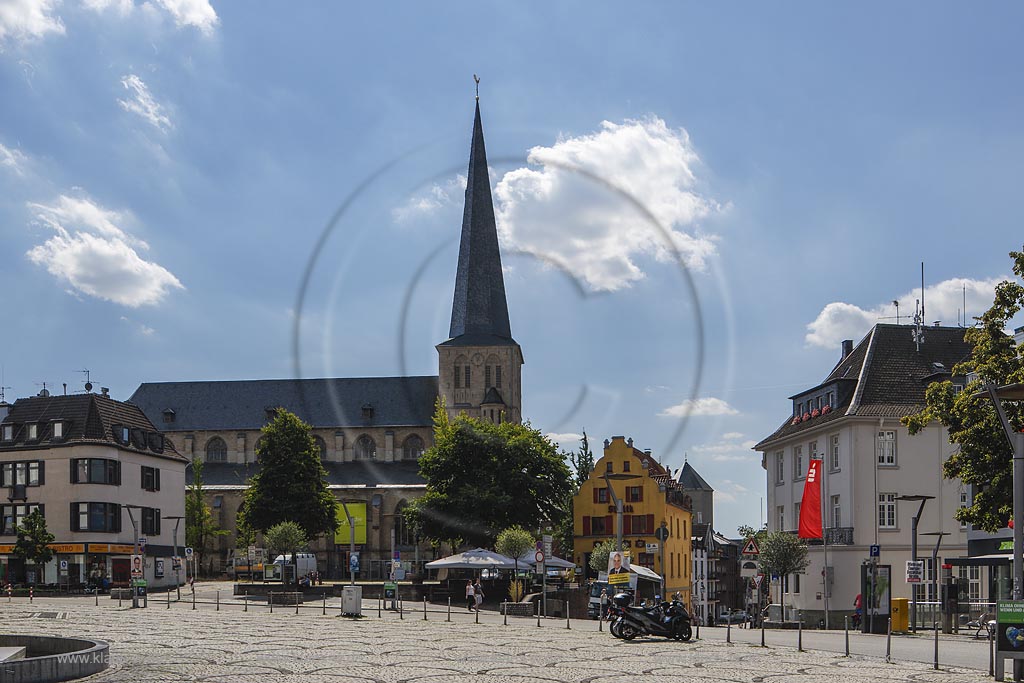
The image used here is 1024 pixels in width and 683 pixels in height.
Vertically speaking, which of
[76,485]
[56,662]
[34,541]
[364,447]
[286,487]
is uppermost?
[364,447]

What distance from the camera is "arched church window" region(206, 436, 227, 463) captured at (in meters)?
127

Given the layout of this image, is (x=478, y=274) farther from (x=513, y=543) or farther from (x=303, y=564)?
(x=513, y=543)

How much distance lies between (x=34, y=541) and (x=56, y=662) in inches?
2129

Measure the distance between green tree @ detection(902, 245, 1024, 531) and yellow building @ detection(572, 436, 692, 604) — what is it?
5040cm

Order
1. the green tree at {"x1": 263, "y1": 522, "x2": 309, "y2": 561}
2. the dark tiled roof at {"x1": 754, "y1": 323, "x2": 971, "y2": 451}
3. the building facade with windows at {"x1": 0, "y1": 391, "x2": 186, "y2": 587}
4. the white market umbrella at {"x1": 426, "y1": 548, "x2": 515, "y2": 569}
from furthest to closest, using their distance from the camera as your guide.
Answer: the building facade with windows at {"x1": 0, "y1": 391, "x2": 186, "y2": 587} < the green tree at {"x1": 263, "y1": 522, "x2": 309, "y2": 561} < the dark tiled roof at {"x1": 754, "y1": 323, "x2": 971, "y2": 451} < the white market umbrella at {"x1": 426, "y1": 548, "x2": 515, "y2": 569}

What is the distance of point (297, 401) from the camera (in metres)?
129

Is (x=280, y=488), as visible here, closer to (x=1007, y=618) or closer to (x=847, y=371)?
(x=847, y=371)

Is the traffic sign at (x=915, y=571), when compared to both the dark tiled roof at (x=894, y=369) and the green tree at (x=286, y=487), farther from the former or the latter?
the green tree at (x=286, y=487)

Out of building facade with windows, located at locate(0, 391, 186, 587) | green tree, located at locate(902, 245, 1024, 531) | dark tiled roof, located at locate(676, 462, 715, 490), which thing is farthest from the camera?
dark tiled roof, located at locate(676, 462, 715, 490)

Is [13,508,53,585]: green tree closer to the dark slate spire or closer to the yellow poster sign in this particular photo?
the yellow poster sign

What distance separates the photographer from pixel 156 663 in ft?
78.9

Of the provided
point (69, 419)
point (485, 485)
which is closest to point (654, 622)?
point (485, 485)

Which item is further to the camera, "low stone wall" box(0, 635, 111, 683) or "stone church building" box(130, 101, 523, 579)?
"stone church building" box(130, 101, 523, 579)

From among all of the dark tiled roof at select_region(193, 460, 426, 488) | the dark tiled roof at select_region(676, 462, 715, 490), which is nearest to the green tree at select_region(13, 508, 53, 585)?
the dark tiled roof at select_region(193, 460, 426, 488)
